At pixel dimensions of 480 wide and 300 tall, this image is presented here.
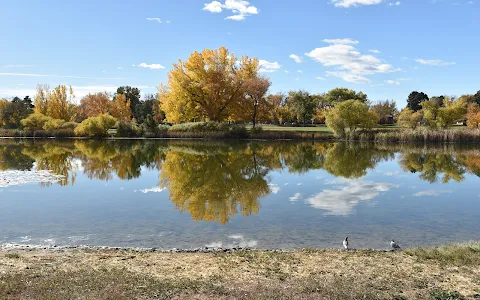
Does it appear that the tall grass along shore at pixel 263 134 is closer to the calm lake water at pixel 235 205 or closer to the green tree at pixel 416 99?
the calm lake water at pixel 235 205

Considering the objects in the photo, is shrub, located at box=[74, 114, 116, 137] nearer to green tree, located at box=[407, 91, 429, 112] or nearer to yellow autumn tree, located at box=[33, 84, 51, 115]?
yellow autumn tree, located at box=[33, 84, 51, 115]

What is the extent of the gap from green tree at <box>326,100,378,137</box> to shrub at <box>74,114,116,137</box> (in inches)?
1179

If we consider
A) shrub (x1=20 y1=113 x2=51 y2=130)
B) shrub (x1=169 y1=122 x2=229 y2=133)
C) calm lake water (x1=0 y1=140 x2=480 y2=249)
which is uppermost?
shrub (x1=20 y1=113 x2=51 y2=130)

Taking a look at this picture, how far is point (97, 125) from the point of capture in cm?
5359

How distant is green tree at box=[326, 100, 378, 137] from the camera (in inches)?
1881

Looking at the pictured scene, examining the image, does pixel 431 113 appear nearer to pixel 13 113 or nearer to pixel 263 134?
pixel 263 134

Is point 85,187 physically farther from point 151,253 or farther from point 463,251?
point 463,251

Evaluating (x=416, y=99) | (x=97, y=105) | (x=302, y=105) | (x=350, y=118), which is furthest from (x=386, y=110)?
(x=97, y=105)

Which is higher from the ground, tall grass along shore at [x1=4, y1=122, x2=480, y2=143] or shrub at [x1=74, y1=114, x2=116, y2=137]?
shrub at [x1=74, y1=114, x2=116, y2=137]

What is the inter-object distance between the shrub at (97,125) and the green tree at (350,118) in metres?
29.9

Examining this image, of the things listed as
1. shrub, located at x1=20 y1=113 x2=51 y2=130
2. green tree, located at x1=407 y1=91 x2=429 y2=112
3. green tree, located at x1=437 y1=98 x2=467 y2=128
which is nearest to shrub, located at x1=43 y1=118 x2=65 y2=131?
shrub, located at x1=20 y1=113 x2=51 y2=130

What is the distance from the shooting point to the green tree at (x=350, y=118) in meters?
47.8

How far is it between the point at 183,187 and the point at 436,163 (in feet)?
59.2

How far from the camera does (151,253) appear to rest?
791 centimetres
